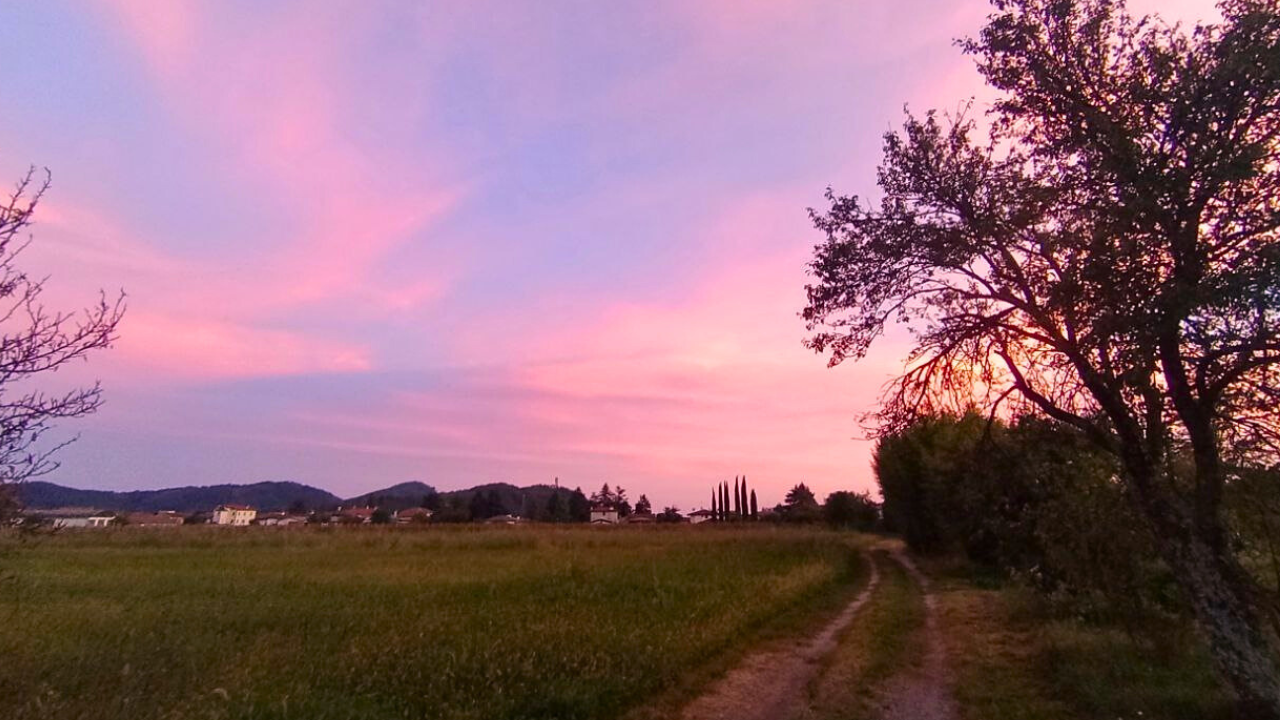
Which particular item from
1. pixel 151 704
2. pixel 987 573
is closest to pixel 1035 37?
pixel 151 704

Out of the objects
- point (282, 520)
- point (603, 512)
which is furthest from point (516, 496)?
point (282, 520)

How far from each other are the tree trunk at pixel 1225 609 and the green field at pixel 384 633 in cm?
673

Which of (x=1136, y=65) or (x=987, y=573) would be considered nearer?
(x=1136, y=65)

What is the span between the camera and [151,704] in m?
8.77

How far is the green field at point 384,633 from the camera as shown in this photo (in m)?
9.51

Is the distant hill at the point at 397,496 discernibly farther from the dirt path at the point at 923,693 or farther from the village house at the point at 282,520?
the dirt path at the point at 923,693

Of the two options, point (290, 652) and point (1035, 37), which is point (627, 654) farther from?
point (1035, 37)

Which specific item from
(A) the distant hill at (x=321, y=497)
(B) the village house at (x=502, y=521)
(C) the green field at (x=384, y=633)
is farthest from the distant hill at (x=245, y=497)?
(C) the green field at (x=384, y=633)

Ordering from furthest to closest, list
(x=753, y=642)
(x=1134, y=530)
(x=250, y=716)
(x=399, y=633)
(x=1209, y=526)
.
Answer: (x=753, y=642)
(x=399, y=633)
(x=1134, y=530)
(x=1209, y=526)
(x=250, y=716)

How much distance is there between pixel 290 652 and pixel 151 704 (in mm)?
3705

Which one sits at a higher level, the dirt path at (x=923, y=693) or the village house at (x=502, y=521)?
the village house at (x=502, y=521)

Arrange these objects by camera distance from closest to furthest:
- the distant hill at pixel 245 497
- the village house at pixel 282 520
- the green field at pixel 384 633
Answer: the green field at pixel 384 633
the village house at pixel 282 520
the distant hill at pixel 245 497

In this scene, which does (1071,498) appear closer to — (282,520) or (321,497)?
(282,520)

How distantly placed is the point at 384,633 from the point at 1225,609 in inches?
490
